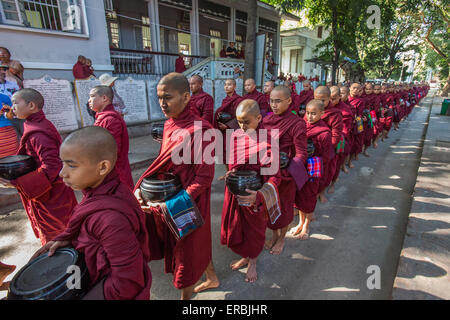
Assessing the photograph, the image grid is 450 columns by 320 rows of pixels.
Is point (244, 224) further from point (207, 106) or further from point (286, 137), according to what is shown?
point (207, 106)

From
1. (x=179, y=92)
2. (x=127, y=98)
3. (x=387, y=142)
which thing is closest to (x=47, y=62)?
(x=127, y=98)

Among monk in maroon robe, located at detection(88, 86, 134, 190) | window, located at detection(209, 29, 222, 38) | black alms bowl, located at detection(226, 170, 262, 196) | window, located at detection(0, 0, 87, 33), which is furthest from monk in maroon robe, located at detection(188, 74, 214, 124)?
window, located at detection(209, 29, 222, 38)

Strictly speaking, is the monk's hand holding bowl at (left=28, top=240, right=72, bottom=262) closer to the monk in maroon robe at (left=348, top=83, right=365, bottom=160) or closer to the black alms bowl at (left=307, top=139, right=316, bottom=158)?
the black alms bowl at (left=307, top=139, right=316, bottom=158)

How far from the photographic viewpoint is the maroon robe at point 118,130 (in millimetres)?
2807

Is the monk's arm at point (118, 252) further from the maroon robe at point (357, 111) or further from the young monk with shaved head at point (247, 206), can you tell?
the maroon robe at point (357, 111)

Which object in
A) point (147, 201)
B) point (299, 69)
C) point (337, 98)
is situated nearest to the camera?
point (147, 201)

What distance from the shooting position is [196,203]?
208 centimetres

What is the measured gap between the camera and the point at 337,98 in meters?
4.65

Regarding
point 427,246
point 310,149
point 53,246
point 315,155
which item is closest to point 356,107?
point 315,155

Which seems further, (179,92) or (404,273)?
(404,273)

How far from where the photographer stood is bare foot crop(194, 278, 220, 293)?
247cm

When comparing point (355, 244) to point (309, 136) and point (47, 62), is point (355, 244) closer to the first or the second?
point (309, 136)

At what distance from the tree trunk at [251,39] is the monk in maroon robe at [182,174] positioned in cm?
795

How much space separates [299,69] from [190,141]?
2639 cm
